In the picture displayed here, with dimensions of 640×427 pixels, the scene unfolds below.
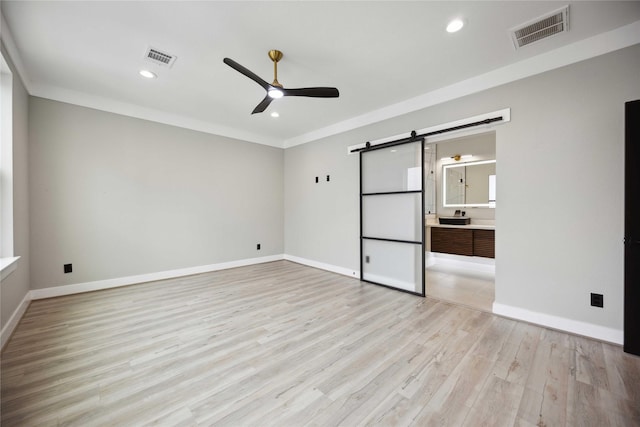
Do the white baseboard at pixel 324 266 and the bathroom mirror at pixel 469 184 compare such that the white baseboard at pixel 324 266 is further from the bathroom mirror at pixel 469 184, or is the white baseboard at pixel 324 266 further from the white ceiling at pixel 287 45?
the bathroom mirror at pixel 469 184

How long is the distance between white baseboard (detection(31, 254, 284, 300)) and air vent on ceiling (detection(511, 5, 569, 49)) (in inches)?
206

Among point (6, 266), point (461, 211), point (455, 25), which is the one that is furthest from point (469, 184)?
point (6, 266)

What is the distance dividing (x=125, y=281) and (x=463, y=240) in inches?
239

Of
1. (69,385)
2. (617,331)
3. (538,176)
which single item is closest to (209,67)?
(69,385)

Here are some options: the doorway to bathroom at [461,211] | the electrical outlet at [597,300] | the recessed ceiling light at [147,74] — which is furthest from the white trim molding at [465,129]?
the recessed ceiling light at [147,74]

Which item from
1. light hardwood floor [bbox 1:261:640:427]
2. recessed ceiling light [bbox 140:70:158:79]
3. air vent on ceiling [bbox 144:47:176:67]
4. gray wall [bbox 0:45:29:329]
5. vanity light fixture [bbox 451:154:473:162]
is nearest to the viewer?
light hardwood floor [bbox 1:261:640:427]

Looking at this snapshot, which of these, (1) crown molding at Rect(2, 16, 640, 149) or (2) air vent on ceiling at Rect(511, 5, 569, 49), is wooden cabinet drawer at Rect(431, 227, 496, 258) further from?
(2) air vent on ceiling at Rect(511, 5, 569, 49)

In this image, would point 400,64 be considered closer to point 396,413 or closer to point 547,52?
point 547,52

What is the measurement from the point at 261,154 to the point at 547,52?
4706 millimetres

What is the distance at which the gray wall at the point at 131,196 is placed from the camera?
3336 millimetres

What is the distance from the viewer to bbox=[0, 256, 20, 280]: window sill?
84.1 inches

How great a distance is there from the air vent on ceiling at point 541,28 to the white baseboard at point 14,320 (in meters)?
5.29

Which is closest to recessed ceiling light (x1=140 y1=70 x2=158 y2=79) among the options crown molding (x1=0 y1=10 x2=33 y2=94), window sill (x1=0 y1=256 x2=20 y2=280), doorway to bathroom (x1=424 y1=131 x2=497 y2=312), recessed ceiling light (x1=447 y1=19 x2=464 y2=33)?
crown molding (x1=0 y1=10 x2=33 y2=94)

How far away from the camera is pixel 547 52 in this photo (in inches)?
99.7
